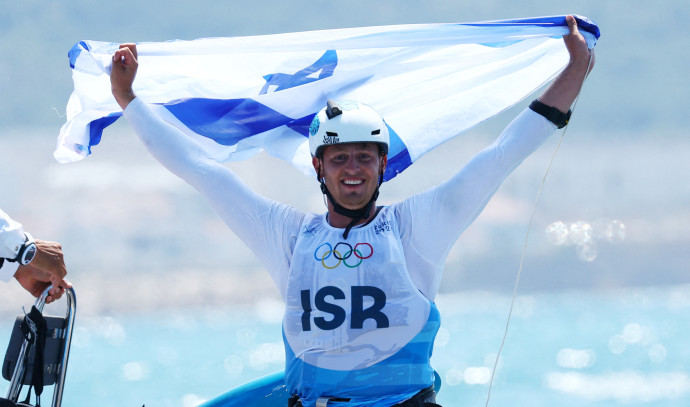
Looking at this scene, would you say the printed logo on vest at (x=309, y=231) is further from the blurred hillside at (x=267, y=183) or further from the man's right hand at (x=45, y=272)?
the blurred hillside at (x=267, y=183)

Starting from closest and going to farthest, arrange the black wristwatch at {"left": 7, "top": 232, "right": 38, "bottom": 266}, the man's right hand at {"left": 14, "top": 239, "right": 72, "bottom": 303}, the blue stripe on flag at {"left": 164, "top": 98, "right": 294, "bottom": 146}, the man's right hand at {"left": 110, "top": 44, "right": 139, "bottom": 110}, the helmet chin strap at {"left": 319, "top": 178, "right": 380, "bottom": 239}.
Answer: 1. the helmet chin strap at {"left": 319, "top": 178, "right": 380, "bottom": 239}
2. the man's right hand at {"left": 110, "top": 44, "right": 139, "bottom": 110}
3. the black wristwatch at {"left": 7, "top": 232, "right": 38, "bottom": 266}
4. the man's right hand at {"left": 14, "top": 239, "right": 72, "bottom": 303}
5. the blue stripe on flag at {"left": 164, "top": 98, "right": 294, "bottom": 146}

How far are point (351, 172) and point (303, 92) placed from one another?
109 cm

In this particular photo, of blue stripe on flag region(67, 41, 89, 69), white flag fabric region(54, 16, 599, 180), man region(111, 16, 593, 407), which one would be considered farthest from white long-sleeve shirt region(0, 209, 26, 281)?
man region(111, 16, 593, 407)

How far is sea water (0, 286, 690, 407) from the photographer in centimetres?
1014

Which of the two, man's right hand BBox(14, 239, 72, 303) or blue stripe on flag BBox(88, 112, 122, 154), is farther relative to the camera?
blue stripe on flag BBox(88, 112, 122, 154)

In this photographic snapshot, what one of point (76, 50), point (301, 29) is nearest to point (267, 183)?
point (301, 29)

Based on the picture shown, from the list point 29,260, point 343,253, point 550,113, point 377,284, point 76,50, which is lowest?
point 377,284

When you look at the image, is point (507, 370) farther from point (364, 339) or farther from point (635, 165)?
point (364, 339)

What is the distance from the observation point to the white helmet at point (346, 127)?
3726mm

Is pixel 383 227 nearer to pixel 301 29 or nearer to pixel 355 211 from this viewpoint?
pixel 355 211

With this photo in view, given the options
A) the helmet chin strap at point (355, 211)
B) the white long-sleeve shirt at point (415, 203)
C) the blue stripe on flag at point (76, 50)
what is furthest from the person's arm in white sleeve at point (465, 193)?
the blue stripe on flag at point (76, 50)

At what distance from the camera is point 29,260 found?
4246 millimetres

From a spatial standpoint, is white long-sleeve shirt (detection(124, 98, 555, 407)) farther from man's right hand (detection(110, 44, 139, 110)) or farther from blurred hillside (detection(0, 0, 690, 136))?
blurred hillside (detection(0, 0, 690, 136))

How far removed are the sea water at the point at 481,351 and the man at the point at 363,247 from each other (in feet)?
21.7
